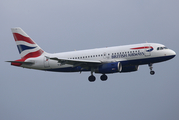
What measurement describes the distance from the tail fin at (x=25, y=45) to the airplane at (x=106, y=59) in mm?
886

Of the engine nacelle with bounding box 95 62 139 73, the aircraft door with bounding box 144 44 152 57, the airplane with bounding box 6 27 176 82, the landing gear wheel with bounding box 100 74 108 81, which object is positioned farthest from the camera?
the landing gear wheel with bounding box 100 74 108 81

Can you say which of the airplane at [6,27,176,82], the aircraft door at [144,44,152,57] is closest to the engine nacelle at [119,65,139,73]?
the airplane at [6,27,176,82]

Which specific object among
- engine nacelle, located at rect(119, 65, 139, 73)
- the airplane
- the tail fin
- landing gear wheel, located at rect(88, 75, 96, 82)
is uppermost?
the tail fin

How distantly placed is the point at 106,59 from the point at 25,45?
1564 centimetres

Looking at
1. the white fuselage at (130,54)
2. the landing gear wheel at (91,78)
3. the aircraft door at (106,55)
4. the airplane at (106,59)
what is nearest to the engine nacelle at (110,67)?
the airplane at (106,59)

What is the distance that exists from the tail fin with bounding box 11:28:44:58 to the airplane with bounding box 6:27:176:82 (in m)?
0.89

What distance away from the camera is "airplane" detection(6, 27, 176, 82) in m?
48.0

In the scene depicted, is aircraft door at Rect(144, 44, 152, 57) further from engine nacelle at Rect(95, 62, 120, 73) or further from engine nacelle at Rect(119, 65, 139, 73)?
engine nacelle at Rect(119, 65, 139, 73)

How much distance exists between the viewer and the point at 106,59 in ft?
161

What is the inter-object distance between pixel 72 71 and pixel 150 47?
538 inches

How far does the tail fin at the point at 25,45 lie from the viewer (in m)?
54.1

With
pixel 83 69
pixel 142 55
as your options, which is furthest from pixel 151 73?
pixel 83 69

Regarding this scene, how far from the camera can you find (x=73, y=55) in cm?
5122

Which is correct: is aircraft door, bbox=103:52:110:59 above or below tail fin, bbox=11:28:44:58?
below
